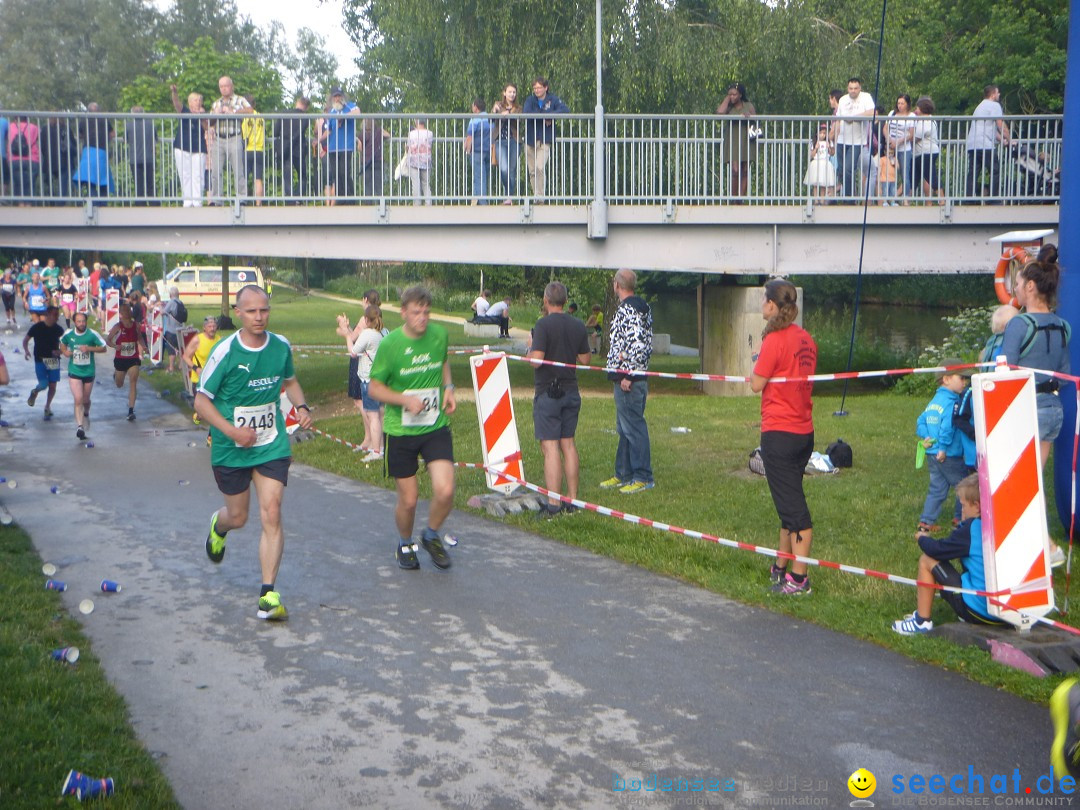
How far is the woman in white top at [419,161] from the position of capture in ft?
62.0

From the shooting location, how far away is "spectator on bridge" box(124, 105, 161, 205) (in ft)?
61.7

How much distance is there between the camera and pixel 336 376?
23.1 meters

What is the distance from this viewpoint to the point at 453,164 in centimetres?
1902

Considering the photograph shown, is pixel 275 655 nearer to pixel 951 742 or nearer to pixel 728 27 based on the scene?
pixel 951 742

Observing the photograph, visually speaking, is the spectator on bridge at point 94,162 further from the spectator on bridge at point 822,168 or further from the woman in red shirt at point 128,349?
the spectator on bridge at point 822,168

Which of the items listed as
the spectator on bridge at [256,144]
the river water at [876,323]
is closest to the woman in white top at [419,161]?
the spectator on bridge at [256,144]

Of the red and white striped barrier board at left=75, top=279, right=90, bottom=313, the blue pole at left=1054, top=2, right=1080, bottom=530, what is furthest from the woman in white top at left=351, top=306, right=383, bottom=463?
the red and white striped barrier board at left=75, top=279, right=90, bottom=313

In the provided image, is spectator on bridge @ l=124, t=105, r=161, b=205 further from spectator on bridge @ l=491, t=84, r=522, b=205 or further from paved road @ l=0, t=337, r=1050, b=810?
paved road @ l=0, t=337, r=1050, b=810

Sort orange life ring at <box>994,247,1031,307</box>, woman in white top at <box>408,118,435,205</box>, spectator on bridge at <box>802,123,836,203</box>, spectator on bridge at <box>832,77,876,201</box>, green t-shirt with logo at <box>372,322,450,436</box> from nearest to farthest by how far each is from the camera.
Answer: green t-shirt with logo at <box>372,322,450,436</box>, orange life ring at <box>994,247,1031,307</box>, spectator on bridge at <box>832,77,876,201</box>, spectator on bridge at <box>802,123,836,203</box>, woman in white top at <box>408,118,435,205</box>

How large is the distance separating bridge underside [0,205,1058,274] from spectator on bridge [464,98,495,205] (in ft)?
1.25

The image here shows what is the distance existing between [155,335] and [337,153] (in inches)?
369

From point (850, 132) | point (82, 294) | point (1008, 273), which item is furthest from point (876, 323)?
point (1008, 273)

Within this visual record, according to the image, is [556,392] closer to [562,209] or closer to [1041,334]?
[1041,334]

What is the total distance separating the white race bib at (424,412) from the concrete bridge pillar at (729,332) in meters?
11.9
